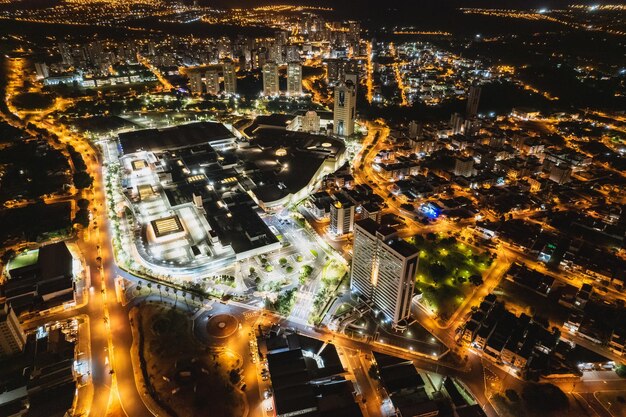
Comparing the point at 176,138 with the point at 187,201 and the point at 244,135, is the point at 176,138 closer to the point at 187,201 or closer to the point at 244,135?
the point at 244,135

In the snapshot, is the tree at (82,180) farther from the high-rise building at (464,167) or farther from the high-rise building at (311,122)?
the high-rise building at (464,167)

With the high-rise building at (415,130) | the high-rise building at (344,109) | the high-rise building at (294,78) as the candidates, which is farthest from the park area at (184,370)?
the high-rise building at (294,78)

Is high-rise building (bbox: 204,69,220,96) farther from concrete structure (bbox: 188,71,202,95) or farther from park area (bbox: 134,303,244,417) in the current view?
park area (bbox: 134,303,244,417)

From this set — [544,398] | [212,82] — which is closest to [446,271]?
[544,398]

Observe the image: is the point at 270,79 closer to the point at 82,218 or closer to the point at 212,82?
the point at 212,82

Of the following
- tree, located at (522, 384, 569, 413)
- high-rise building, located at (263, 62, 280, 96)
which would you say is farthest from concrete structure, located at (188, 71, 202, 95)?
tree, located at (522, 384, 569, 413)

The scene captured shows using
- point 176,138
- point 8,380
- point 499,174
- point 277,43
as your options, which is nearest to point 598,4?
point 277,43
